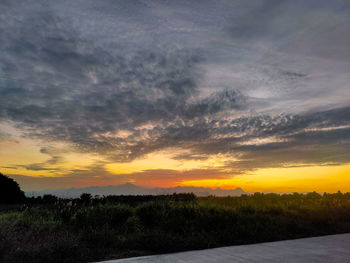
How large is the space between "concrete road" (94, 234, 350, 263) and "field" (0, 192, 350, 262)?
0.87 meters

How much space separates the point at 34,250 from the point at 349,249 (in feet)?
24.3

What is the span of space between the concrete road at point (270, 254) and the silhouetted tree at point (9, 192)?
12.2 metres

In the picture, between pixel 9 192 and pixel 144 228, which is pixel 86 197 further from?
pixel 144 228

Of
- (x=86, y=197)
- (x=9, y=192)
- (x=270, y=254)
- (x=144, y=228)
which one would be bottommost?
(x=270, y=254)

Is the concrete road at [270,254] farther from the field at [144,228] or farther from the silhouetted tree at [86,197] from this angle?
the silhouetted tree at [86,197]

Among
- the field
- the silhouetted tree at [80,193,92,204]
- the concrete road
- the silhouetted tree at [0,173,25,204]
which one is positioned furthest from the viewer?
the silhouetted tree at [0,173,25,204]

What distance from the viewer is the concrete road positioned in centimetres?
632

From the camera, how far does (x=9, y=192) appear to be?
16.3m

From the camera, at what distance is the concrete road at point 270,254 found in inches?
249

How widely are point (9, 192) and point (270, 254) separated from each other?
1450 centimetres

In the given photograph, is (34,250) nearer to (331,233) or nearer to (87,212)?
(87,212)

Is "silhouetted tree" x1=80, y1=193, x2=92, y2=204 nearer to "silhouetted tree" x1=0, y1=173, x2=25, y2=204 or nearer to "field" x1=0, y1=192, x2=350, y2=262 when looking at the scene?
"field" x1=0, y1=192, x2=350, y2=262

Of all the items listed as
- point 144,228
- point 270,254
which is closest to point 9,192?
point 144,228

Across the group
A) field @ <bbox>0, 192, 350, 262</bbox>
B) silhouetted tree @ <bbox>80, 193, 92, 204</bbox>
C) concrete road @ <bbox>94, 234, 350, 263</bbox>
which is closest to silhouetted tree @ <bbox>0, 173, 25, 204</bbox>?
silhouetted tree @ <bbox>80, 193, 92, 204</bbox>
